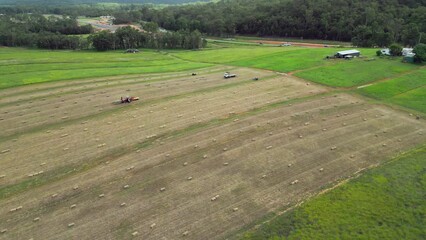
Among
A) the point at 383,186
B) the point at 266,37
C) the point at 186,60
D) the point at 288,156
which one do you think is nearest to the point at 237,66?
the point at 186,60

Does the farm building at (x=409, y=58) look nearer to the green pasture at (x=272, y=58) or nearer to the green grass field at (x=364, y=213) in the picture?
the green pasture at (x=272, y=58)

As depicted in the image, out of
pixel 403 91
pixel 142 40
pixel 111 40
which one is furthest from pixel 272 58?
pixel 111 40

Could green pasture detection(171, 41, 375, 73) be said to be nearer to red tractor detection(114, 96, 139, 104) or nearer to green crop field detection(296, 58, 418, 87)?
green crop field detection(296, 58, 418, 87)

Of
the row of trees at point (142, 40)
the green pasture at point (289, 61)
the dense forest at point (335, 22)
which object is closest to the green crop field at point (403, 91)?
the green pasture at point (289, 61)

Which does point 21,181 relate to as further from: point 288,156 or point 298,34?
point 298,34

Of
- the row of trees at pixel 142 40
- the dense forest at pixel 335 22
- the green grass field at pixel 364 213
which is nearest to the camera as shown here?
the green grass field at pixel 364 213

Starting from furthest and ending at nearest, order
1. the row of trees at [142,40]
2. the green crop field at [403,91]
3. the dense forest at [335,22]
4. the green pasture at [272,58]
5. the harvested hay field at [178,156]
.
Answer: the row of trees at [142,40], the dense forest at [335,22], the green pasture at [272,58], the green crop field at [403,91], the harvested hay field at [178,156]

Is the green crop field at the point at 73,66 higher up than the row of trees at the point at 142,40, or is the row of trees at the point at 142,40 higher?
the row of trees at the point at 142,40

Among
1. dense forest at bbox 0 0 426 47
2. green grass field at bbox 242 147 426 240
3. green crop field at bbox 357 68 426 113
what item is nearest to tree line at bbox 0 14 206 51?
dense forest at bbox 0 0 426 47
